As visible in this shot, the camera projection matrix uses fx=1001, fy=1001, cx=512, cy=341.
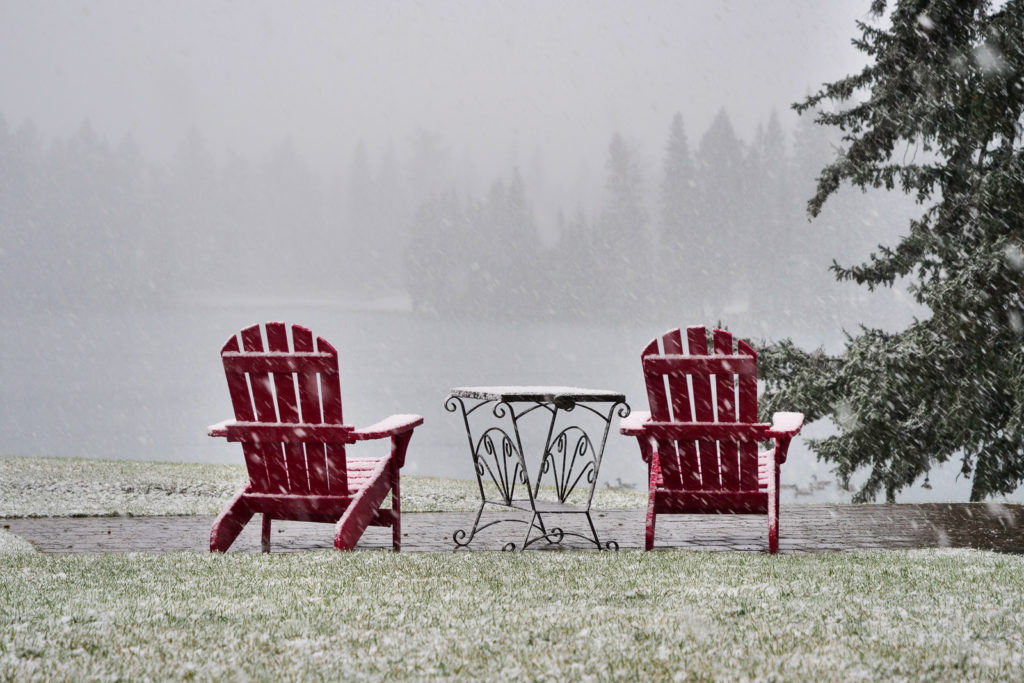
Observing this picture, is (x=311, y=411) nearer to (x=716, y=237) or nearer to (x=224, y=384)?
(x=224, y=384)

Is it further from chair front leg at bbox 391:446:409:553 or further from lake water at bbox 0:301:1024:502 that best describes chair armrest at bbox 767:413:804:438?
lake water at bbox 0:301:1024:502

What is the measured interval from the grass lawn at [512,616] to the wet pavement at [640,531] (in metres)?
0.82

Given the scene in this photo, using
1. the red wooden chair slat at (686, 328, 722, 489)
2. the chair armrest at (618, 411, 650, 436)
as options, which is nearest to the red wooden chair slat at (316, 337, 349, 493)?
the chair armrest at (618, 411, 650, 436)

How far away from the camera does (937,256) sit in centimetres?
1234

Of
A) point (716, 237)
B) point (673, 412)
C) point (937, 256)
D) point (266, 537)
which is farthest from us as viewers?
point (716, 237)

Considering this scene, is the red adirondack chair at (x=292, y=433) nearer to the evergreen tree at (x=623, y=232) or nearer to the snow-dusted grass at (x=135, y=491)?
the snow-dusted grass at (x=135, y=491)

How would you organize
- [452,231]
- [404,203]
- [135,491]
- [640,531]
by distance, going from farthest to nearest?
[404,203] < [452,231] < [135,491] < [640,531]

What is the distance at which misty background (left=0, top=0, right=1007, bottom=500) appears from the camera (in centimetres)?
7919

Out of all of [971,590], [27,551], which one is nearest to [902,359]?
[971,590]

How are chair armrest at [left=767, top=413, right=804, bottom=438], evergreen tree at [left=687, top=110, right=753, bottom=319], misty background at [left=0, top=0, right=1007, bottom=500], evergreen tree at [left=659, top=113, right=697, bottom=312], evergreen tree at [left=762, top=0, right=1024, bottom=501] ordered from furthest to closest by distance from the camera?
evergreen tree at [left=687, top=110, right=753, bottom=319] < evergreen tree at [left=659, top=113, right=697, bottom=312] < misty background at [left=0, top=0, right=1007, bottom=500] < evergreen tree at [left=762, top=0, right=1024, bottom=501] < chair armrest at [left=767, top=413, right=804, bottom=438]

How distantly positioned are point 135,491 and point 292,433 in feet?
17.6

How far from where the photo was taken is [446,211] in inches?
4296

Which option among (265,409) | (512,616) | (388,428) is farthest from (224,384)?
(512,616)

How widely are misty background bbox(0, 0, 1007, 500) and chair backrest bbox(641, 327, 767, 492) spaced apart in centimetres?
3064
